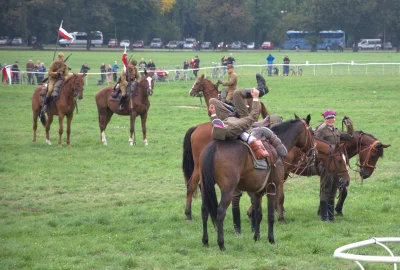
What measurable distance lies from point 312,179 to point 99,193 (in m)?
5.31

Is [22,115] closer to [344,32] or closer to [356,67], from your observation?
[356,67]

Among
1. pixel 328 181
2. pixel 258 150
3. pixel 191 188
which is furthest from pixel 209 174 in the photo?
pixel 328 181

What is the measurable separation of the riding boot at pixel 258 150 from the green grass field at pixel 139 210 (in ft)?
4.35

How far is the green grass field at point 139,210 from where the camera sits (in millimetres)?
10690

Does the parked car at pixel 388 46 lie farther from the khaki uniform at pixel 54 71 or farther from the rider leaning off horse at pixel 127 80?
the khaki uniform at pixel 54 71

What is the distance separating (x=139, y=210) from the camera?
46.4ft

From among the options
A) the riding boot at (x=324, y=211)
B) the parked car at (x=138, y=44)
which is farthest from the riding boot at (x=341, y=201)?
the parked car at (x=138, y=44)

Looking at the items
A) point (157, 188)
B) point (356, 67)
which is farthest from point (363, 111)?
point (356, 67)

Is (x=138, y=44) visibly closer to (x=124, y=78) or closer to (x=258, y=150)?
(x=124, y=78)

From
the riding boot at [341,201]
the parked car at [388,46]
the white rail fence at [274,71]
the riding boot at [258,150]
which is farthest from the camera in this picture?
the parked car at [388,46]

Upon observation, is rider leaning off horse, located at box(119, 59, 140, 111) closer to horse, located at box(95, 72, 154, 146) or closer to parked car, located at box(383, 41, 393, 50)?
horse, located at box(95, 72, 154, 146)

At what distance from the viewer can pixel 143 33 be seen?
107 m

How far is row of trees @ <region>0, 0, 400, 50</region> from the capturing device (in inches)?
3610

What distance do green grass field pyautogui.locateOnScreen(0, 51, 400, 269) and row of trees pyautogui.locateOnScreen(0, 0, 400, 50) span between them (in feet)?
211
